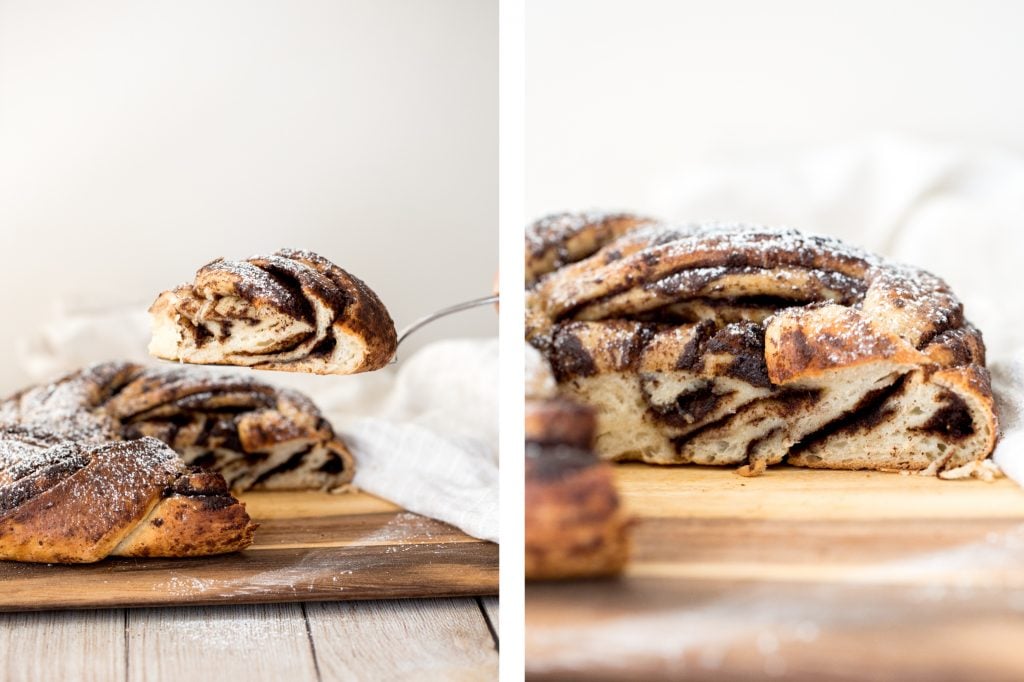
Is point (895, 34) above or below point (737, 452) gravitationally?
above

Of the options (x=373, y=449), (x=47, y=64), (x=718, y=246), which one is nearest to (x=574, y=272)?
(x=718, y=246)

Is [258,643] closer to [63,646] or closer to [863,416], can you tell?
[63,646]

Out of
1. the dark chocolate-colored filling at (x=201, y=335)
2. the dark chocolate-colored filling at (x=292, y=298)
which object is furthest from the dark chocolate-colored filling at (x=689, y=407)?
the dark chocolate-colored filling at (x=201, y=335)

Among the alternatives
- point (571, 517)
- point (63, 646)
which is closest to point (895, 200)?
point (571, 517)

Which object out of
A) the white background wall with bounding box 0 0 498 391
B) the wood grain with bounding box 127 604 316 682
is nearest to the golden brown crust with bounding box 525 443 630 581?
the wood grain with bounding box 127 604 316 682

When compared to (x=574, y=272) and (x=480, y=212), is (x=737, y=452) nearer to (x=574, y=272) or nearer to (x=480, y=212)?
(x=574, y=272)

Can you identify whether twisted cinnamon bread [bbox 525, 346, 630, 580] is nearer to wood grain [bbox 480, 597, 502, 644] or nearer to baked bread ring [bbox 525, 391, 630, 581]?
baked bread ring [bbox 525, 391, 630, 581]

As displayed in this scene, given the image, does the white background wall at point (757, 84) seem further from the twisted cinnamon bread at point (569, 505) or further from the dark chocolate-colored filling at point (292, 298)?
the twisted cinnamon bread at point (569, 505)
